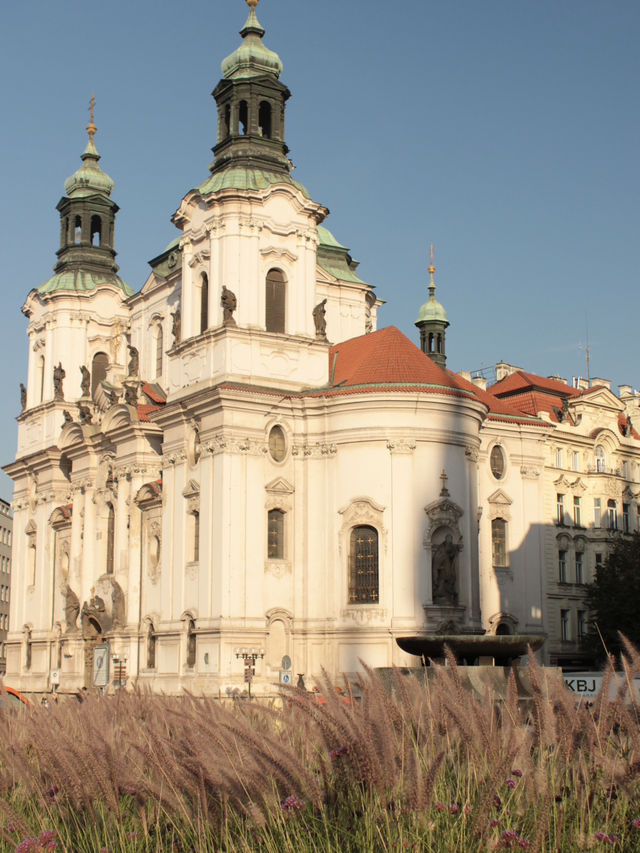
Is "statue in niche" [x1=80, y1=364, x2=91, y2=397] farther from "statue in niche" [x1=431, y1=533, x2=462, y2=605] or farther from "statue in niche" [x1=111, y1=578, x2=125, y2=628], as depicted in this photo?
"statue in niche" [x1=431, y1=533, x2=462, y2=605]

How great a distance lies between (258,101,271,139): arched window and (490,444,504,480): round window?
1621 cm

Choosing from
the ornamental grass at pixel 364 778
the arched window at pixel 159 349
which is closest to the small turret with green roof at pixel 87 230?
the arched window at pixel 159 349

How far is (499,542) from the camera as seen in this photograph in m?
48.0

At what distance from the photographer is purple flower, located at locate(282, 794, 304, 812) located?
6504 mm

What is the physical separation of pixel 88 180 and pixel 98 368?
1028 centimetres

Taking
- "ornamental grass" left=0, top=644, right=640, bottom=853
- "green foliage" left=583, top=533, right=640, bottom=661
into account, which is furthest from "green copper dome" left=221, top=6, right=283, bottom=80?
"ornamental grass" left=0, top=644, right=640, bottom=853

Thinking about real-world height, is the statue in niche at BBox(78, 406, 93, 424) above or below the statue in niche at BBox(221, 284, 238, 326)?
below

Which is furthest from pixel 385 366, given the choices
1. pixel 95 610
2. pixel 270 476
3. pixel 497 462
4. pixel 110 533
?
pixel 95 610

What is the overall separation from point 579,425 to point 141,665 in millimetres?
23219

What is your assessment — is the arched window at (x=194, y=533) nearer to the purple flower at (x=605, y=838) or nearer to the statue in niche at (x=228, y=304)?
the statue in niche at (x=228, y=304)

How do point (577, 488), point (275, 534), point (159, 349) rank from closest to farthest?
point (275, 534), point (159, 349), point (577, 488)

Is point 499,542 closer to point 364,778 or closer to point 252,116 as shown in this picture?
point 252,116

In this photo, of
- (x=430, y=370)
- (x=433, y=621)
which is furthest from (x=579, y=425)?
(x=433, y=621)

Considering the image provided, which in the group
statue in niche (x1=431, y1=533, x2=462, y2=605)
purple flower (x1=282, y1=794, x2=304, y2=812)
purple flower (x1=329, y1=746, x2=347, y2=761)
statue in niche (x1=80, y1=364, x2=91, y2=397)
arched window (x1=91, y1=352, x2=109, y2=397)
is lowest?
purple flower (x1=282, y1=794, x2=304, y2=812)
